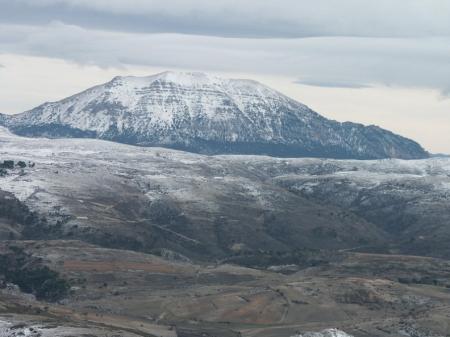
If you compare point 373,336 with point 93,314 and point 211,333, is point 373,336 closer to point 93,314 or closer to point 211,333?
point 211,333

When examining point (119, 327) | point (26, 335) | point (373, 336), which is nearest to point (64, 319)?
point (119, 327)

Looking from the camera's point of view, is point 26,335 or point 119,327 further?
point 119,327

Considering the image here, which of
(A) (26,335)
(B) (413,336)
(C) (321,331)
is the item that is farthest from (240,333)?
(A) (26,335)

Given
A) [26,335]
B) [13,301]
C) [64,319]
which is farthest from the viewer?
[13,301]

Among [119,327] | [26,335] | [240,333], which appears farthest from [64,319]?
[240,333]

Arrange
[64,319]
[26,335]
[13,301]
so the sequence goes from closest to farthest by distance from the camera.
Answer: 1. [26,335]
2. [64,319]
3. [13,301]

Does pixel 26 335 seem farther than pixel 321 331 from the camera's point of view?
No

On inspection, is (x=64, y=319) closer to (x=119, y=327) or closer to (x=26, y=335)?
(x=119, y=327)

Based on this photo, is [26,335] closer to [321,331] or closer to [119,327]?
[119,327]
